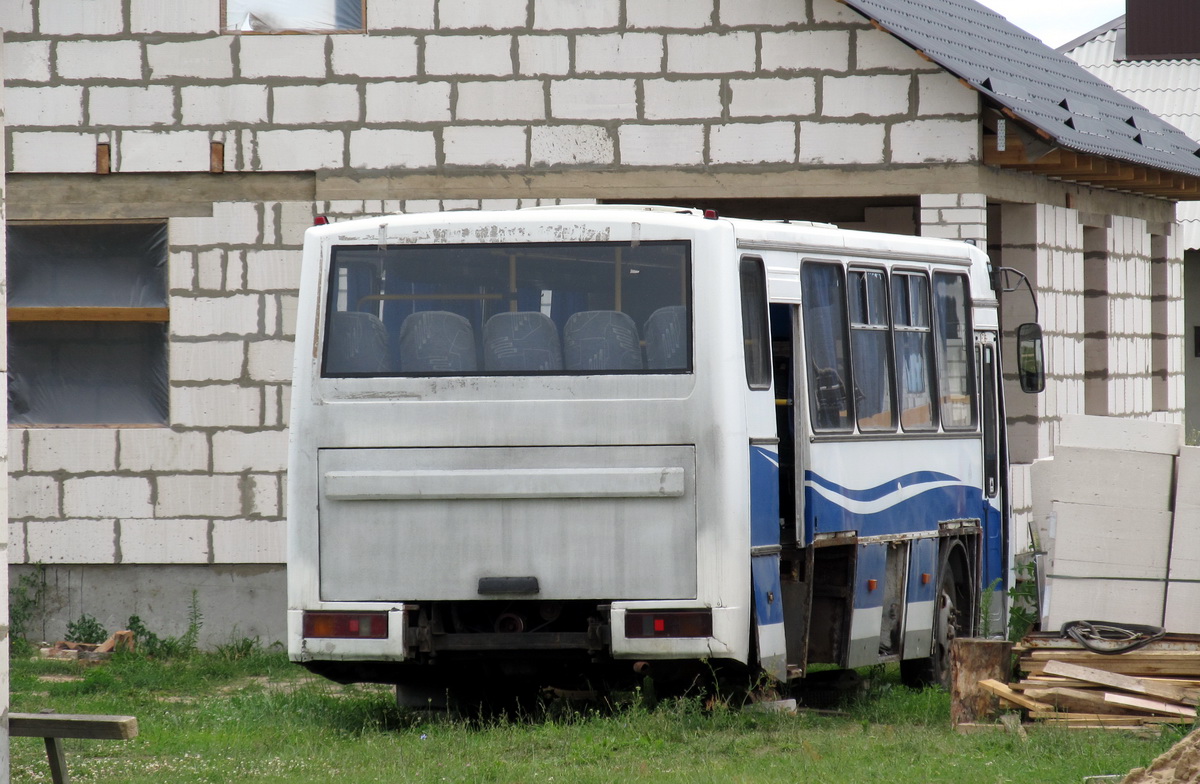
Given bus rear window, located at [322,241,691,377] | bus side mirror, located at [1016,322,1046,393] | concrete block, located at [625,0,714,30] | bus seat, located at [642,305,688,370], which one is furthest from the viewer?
concrete block, located at [625,0,714,30]

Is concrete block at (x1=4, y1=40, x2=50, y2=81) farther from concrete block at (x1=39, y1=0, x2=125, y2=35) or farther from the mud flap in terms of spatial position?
the mud flap

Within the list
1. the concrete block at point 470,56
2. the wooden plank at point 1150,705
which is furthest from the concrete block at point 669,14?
the wooden plank at point 1150,705

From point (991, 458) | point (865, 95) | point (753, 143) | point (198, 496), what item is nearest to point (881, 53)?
point (865, 95)

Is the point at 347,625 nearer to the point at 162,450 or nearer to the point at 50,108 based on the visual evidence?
the point at 162,450

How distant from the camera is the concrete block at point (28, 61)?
49.6 feet

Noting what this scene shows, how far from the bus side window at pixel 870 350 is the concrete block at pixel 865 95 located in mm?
3406

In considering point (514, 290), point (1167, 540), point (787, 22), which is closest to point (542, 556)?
point (514, 290)

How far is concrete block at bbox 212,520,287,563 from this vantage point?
1483cm

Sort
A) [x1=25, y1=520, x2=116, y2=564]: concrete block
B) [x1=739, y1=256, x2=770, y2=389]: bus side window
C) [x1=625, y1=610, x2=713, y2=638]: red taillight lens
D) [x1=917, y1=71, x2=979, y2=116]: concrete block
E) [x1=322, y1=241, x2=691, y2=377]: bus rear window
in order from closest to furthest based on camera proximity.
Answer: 1. [x1=625, y1=610, x2=713, y2=638]: red taillight lens
2. [x1=322, y1=241, x2=691, y2=377]: bus rear window
3. [x1=739, y1=256, x2=770, y2=389]: bus side window
4. [x1=917, y1=71, x2=979, y2=116]: concrete block
5. [x1=25, y1=520, x2=116, y2=564]: concrete block

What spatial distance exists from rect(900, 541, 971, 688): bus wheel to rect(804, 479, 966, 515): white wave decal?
23.0 inches

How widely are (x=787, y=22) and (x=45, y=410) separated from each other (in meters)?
6.75

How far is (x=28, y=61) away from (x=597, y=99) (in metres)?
4.67

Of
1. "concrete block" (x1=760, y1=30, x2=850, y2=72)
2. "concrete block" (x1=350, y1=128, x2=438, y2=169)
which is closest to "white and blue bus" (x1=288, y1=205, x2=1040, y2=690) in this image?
"concrete block" (x1=760, y1=30, x2=850, y2=72)

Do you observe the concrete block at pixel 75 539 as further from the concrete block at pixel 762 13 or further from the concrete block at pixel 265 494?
the concrete block at pixel 762 13
